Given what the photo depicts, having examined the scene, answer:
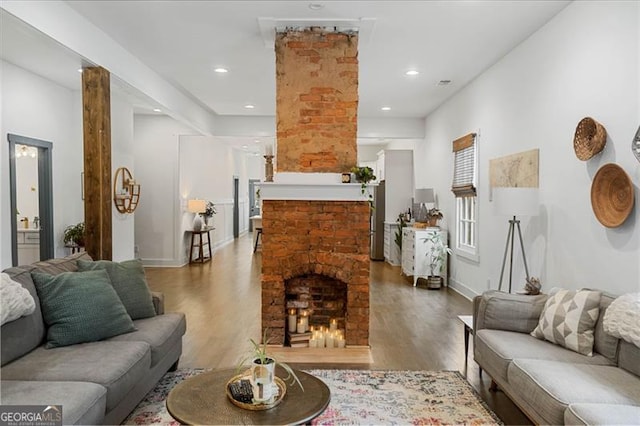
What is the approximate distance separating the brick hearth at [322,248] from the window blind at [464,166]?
2.43 meters

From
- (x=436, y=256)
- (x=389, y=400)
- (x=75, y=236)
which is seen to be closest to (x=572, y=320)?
(x=389, y=400)

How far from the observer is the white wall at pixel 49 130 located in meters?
5.05

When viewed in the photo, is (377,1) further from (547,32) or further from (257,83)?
(257,83)

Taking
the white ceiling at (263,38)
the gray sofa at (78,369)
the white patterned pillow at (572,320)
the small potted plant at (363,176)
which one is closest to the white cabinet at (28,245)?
the white ceiling at (263,38)

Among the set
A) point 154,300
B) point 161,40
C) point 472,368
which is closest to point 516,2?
point 472,368

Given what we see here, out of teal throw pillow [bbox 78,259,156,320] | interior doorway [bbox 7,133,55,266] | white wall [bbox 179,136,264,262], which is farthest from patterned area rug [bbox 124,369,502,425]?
white wall [bbox 179,136,264,262]

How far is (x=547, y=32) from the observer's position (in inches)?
154

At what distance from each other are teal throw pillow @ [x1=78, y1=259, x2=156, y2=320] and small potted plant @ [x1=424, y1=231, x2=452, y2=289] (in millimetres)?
4534

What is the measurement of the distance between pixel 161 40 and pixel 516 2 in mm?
3320

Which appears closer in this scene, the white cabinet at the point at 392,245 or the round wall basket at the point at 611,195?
the round wall basket at the point at 611,195

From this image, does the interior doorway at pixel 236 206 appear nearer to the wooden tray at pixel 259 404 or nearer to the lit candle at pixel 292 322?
the lit candle at pixel 292 322

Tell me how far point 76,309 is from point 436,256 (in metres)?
5.27

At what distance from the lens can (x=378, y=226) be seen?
389 inches

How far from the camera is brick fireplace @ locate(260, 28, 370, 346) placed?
4.00 metres
